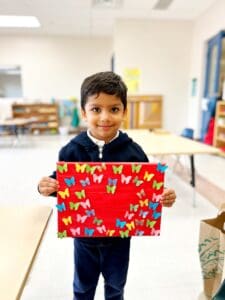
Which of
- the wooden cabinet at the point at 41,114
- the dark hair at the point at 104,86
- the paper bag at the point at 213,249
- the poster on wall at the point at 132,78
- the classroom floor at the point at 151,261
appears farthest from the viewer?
the wooden cabinet at the point at 41,114

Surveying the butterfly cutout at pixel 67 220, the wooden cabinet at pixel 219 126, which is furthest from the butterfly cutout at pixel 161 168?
the wooden cabinet at pixel 219 126

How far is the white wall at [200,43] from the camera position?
4.82 meters

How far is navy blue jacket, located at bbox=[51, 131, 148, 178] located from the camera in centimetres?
88

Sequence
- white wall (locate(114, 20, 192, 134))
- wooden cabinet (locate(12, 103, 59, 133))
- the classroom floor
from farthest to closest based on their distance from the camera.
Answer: wooden cabinet (locate(12, 103, 59, 133))
white wall (locate(114, 20, 192, 134))
the classroom floor

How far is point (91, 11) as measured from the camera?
5340mm

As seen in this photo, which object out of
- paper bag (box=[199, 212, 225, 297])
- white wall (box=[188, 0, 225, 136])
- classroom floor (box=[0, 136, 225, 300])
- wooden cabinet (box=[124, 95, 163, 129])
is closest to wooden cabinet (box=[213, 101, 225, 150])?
white wall (box=[188, 0, 225, 136])

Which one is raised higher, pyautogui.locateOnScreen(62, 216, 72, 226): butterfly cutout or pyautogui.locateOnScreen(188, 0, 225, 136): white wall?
pyautogui.locateOnScreen(188, 0, 225, 136): white wall

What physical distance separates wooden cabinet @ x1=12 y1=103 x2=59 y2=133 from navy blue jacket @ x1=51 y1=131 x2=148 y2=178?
6.94m

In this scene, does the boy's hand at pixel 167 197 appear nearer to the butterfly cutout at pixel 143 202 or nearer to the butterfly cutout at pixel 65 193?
the butterfly cutout at pixel 143 202

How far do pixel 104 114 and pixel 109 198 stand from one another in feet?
0.92

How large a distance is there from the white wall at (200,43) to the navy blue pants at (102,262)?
5126 mm

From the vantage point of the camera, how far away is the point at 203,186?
3.03 meters

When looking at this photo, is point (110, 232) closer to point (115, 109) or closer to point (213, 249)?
point (115, 109)

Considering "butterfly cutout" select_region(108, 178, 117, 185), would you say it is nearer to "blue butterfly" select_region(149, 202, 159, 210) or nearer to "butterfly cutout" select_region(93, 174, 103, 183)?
"butterfly cutout" select_region(93, 174, 103, 183)
